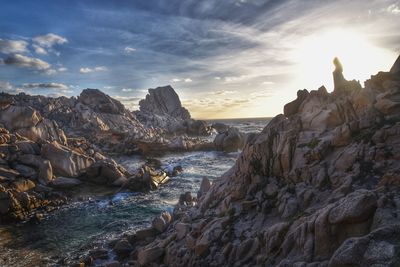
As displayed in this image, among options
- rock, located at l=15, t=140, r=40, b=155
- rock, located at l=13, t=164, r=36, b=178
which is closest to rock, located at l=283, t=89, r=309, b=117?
rock, located at l=13, t=164, r=36, b=178

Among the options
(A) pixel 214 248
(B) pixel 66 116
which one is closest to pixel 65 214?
(A) pixel 214 248

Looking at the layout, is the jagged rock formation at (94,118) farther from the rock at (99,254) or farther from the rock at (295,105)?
the rock at (295,105)

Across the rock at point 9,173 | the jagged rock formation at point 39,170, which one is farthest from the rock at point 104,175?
the rock at point 9,173

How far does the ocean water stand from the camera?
24530mm

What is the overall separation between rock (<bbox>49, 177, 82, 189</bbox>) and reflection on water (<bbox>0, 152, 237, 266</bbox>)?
3.94 feet

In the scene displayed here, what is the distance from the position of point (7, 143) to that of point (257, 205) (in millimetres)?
40076

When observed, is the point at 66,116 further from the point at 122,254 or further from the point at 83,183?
the point at 122,254

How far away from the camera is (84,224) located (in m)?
30.7

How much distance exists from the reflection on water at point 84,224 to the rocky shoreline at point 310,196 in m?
4.82

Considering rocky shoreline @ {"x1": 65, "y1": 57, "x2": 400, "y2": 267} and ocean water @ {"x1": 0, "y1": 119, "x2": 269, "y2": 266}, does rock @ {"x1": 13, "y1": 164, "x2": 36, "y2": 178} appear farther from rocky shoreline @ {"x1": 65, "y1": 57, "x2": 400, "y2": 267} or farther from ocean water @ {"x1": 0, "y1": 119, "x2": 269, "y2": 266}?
rocky shoreline @ {"x1": 65, "y1": 57, "x2": 400, "y2": 267}

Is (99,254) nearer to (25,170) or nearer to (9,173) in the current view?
(9,173)

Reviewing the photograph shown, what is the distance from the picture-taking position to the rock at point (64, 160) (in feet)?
147

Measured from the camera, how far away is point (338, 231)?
1091 centimetres

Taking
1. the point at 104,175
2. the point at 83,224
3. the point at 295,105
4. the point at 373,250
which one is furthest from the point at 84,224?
the point at 373,250
